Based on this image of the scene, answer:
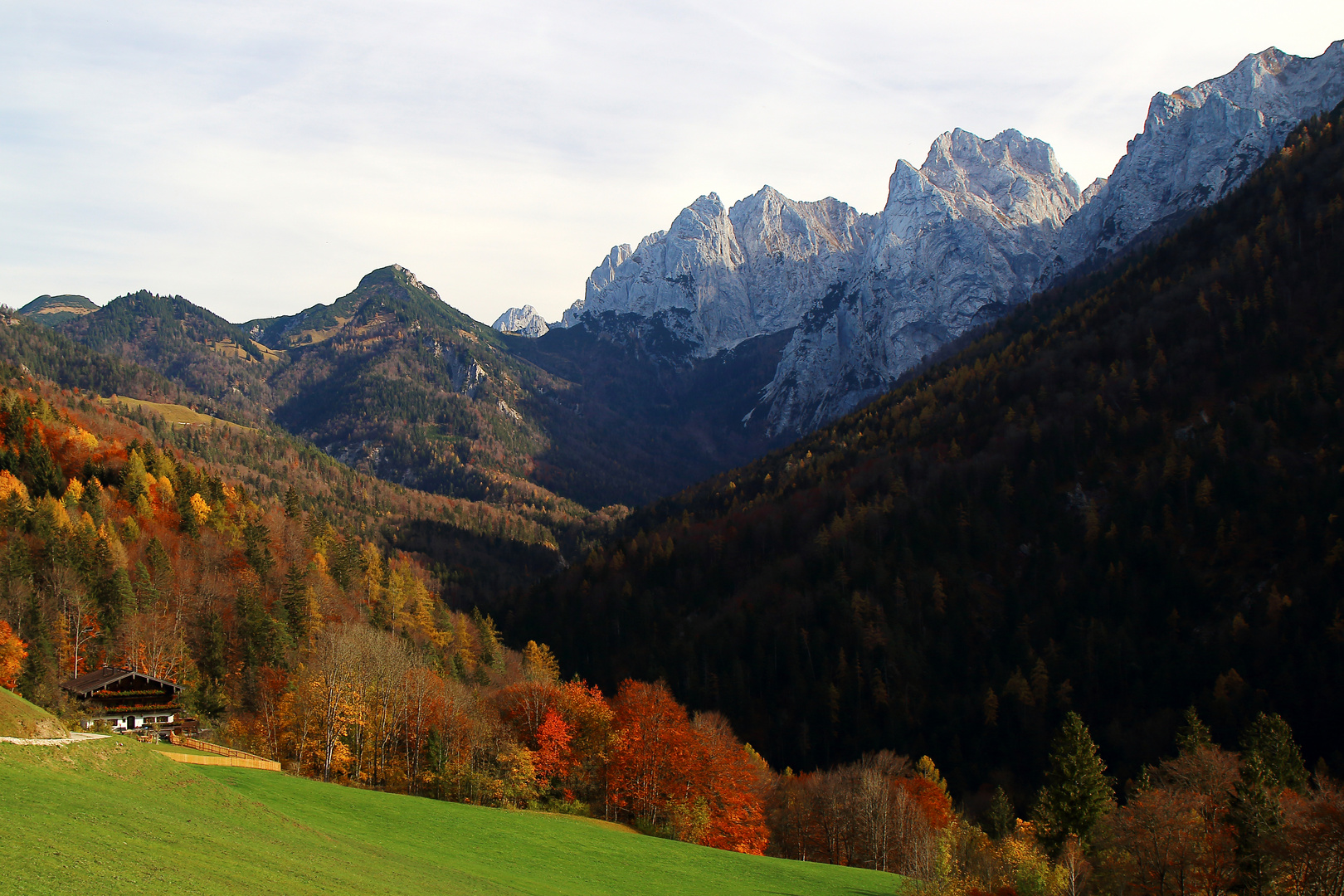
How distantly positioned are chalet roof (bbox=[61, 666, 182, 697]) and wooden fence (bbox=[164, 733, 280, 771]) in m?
4.88

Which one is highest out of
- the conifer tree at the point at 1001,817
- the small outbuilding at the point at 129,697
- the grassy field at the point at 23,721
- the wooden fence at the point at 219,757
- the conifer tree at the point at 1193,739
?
the grassy field at the point at 23,721

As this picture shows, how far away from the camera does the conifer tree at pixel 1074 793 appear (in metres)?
64.4

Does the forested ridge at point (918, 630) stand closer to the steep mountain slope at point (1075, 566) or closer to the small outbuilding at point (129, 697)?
the steep mountain slope at point (1075, 566)

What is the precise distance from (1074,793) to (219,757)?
207 ft

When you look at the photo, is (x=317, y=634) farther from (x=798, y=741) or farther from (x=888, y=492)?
(x=888, y=492)

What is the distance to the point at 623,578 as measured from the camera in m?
191

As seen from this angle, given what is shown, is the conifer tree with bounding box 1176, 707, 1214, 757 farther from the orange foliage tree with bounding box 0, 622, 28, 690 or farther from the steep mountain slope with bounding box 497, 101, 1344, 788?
the orange foliage tree with bounding box 0, 622, 28, 690

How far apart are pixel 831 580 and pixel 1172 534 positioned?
2373 inches

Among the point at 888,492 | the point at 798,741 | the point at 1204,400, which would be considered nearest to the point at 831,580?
the point at 888,492

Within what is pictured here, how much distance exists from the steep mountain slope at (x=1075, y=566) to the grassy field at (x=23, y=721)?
108 meters

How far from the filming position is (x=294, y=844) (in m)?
35.6

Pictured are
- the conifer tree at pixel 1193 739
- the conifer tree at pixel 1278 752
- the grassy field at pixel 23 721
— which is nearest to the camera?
the grassy field at pixel 23 721

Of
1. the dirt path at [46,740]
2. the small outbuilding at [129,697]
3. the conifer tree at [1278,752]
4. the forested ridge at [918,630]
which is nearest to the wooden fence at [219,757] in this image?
the small outbuilding at [129,697]

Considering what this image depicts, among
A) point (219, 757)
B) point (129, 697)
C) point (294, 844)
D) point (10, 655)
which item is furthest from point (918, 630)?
point (294, 844)
